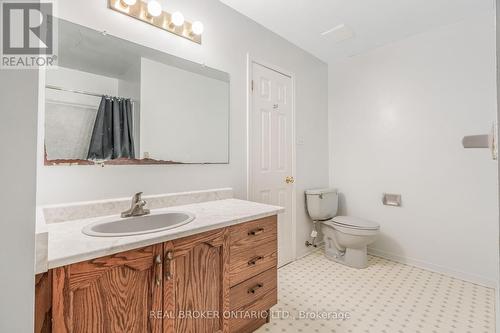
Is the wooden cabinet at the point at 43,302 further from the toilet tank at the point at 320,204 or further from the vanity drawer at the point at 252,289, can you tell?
the toilet tank at the point at 320,204

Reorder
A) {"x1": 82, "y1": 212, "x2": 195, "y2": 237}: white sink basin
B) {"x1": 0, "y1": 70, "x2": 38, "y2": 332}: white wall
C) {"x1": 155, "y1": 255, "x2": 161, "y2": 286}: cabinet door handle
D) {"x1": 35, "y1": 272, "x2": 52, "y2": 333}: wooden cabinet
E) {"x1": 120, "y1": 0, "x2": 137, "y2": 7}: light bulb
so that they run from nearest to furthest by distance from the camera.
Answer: {"x1": 0, "y1": 70, "x2": 38, "y2": 332}: white wall < {"x1": 35, "y1": 272, "x2": 52, "y2": 333}: wooden cabinet < {"x1": 155, "y1": 255, "x2": 161, "y2": 286}: cabinet door handle < {"x1": 82, "y1": 212, "x2": 195, "y2": 237}: white sink basin < {"x1": 120, "y1": 0, "x2": 137, "y2": 7}: light bulb

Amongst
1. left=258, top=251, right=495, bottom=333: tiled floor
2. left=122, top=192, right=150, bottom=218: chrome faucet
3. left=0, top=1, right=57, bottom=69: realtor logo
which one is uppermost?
left=0, top=1, right=57, bottom=69: realtor logo

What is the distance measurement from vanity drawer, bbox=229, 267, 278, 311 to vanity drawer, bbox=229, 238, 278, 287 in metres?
0.03

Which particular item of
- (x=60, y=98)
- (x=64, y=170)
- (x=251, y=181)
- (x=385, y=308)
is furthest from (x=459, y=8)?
(x=64, y=170)

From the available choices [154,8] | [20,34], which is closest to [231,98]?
[154,8]

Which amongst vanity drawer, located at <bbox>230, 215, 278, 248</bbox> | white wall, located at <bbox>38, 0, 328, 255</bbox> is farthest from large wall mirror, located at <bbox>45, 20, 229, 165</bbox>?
vanity drawer, located at <bbox>230, 215, 278, 248</bbox>

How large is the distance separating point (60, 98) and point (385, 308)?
2427 mm

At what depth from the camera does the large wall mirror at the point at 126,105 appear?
3.99ft

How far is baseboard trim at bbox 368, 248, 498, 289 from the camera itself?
6.63 ft

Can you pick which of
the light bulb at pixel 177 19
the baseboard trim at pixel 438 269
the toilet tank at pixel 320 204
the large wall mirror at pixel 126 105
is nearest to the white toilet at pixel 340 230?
the toilet tank at pixel 320 204

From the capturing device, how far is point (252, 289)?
1.40 m

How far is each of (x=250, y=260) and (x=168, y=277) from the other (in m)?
0.51

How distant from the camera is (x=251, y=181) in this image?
6.85 ft

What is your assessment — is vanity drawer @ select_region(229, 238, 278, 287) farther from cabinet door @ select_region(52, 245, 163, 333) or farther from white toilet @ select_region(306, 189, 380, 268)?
white toilet @ select_region(306, 189, 380, 268)
